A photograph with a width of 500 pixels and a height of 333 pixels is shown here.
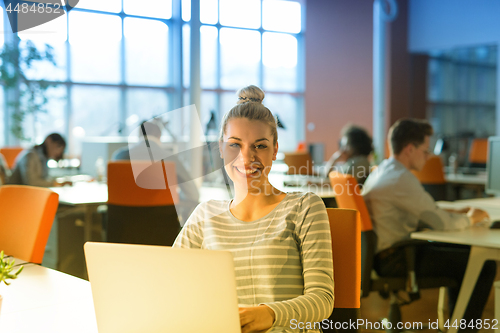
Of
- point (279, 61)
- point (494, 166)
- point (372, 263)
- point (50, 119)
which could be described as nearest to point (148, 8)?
point (50, 119)

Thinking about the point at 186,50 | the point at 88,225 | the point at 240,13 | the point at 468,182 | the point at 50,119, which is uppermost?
the point at 240,13

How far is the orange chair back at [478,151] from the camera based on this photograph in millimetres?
6298

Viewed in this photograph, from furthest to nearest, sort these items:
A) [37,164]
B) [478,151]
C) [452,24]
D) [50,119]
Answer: [50,119] → [452,24] → [478,151] → [37,164]

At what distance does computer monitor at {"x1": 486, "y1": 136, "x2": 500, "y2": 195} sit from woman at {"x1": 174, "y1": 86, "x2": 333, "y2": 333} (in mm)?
2682

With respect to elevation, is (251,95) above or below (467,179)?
above

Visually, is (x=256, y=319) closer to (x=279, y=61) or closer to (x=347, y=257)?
(x=347, y=257)

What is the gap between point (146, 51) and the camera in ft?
30.9

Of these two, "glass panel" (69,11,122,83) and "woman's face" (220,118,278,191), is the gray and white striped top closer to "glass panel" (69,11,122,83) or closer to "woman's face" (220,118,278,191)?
"woman's face" (220,118,278,191)

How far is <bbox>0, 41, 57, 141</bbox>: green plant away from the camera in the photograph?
245 inches

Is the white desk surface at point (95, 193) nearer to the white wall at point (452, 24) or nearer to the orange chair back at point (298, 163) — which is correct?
the orange chair back at point (298, 163)

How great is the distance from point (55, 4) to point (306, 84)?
330 inches

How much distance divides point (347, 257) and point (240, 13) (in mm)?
9833

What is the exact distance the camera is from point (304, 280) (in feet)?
3.74

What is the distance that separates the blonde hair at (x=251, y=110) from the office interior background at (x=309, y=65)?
20.6 feet
